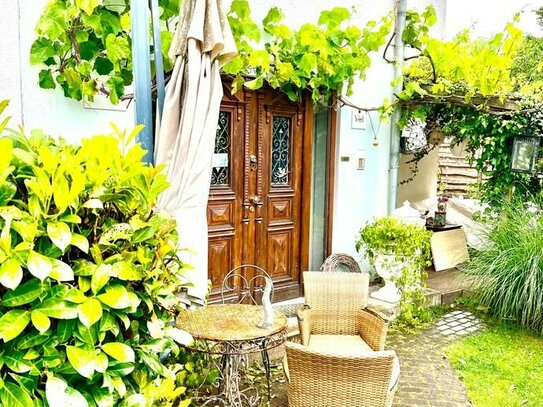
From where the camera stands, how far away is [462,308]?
6.75m

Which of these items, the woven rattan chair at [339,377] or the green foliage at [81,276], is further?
the woven rattan chair at [339,377]

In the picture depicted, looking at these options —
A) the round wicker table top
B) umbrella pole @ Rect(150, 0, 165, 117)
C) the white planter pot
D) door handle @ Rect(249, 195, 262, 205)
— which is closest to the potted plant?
the white planter pot

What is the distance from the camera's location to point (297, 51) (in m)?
5.16

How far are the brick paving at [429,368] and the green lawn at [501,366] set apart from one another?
123mm

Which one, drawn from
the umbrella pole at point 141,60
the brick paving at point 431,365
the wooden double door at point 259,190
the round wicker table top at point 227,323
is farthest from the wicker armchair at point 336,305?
the umbrella pole at point 141,60

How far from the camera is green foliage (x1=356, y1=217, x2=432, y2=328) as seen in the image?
5.80 m

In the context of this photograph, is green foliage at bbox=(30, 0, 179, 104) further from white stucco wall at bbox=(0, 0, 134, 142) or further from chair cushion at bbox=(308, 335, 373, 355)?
chair cushion at bbox=(308, 335, 373, 355)

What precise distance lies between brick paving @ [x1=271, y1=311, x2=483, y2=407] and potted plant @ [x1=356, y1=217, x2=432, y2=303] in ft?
1.92

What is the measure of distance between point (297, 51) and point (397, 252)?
2649 mm

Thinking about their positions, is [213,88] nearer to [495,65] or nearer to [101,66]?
[101,66]

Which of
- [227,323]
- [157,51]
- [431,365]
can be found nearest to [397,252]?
[431,365]

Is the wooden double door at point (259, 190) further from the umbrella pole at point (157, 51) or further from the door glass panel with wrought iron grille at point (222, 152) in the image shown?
the umbrella pole at point (157, 51)

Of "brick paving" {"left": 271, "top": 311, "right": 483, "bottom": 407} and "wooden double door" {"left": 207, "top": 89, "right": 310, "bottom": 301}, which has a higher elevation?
"wooden double door" {"left": 207, "top": 89, "right": 310, "bottom": 301}

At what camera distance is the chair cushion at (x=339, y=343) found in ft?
13.3
